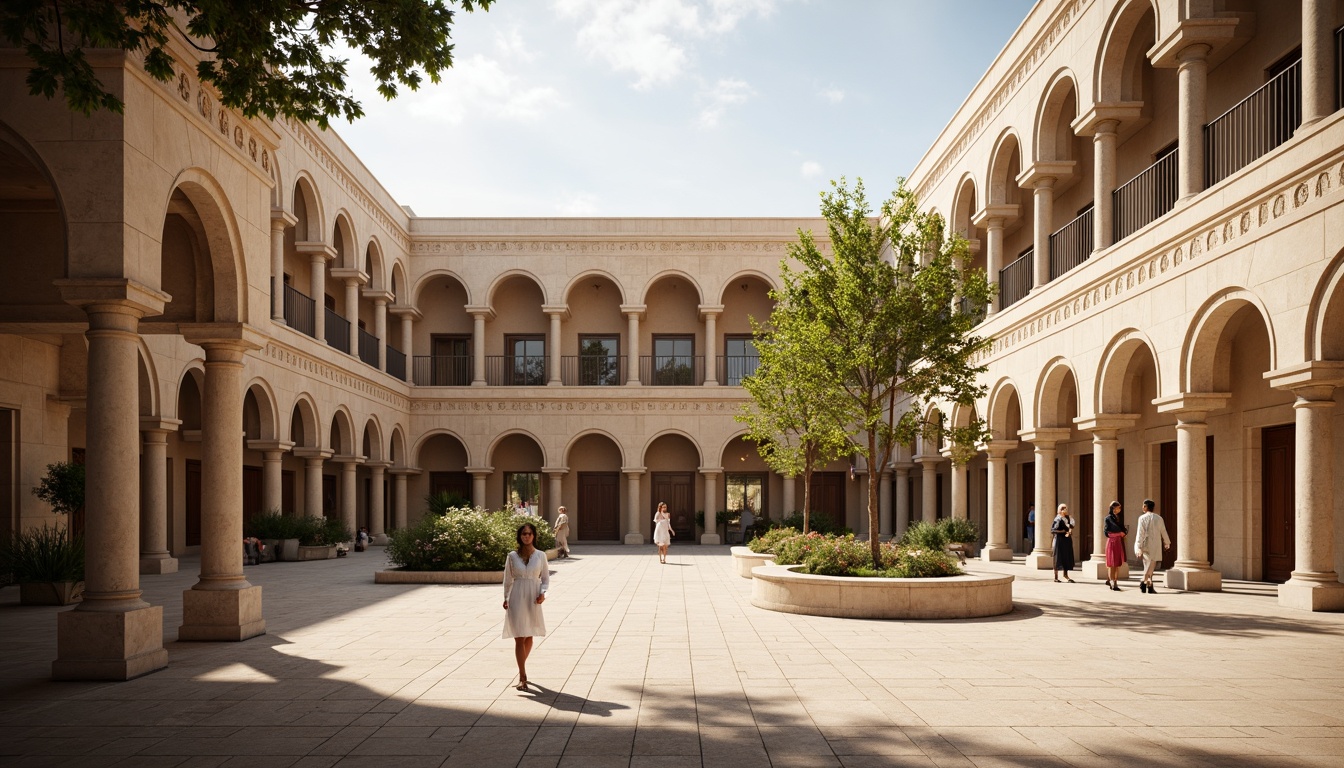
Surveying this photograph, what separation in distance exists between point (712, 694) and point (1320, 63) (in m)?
11.1

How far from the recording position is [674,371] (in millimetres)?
37656

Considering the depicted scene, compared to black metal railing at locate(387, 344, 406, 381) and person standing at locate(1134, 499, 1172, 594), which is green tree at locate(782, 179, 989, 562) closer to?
person standing at locate(1134, 499, 1172, 594)

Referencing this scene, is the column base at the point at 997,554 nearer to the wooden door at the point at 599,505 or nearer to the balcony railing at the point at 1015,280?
the balcony railing at the point at 1015,280

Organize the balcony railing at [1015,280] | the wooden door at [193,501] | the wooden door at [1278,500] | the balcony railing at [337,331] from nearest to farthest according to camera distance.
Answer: the wooden door at [1278,500], the balcony railing at [1015,280], the wooden door at [193,501], the balcony railing at [337,331]

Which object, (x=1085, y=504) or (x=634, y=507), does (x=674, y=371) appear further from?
(x=1085, y=504)

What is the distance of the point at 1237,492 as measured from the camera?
18.0 metres

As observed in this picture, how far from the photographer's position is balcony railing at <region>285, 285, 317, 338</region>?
25.7 meters

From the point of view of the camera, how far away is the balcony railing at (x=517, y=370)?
37.5 meters

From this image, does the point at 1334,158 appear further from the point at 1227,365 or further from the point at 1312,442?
the point at 1227,365

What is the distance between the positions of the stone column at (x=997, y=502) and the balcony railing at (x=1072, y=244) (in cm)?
432

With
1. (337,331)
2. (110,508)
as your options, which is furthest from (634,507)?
(110,508)

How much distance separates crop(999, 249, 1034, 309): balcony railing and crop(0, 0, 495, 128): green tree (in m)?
17.4

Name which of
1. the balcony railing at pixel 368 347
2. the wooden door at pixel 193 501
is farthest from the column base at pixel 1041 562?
the wooden door at pixel 193 501

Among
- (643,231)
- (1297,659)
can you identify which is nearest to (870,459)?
(1297,659)
